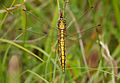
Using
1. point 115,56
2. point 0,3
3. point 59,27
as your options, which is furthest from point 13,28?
point 115,56

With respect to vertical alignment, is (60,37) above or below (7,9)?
below

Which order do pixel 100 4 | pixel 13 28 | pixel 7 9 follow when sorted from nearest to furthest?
pixel 7 9
pixel 13 28
pixel 100 4

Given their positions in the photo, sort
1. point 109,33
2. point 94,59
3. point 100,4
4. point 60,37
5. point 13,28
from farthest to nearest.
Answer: point 100,4, point 109,33, point 13,28, point 94,59, point 60,37

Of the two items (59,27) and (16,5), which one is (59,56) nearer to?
(59,27)

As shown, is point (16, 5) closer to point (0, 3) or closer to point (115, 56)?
point (0, 3)

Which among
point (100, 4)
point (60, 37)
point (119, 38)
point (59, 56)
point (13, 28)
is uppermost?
point (100, 4)

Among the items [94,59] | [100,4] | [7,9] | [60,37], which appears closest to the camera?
[7,9]

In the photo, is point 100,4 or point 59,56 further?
point 100,4

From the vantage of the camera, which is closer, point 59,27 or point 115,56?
point 59,27

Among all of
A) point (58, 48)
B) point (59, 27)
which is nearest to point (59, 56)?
point (58, 48)
